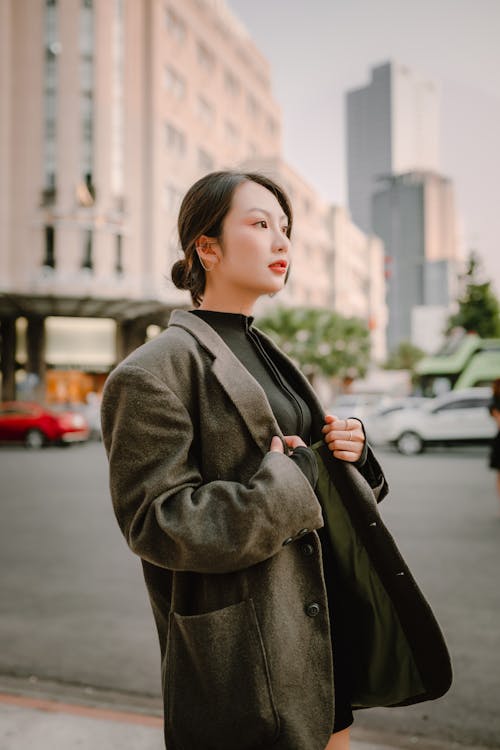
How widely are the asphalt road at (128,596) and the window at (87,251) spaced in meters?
24.4

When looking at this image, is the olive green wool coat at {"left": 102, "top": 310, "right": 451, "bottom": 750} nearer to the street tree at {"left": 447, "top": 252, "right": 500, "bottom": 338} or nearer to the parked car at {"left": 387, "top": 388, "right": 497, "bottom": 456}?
the parked car at {"left": 387, "top": 388, "right": 497, "bottom": 456}

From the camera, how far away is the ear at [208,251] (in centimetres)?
163

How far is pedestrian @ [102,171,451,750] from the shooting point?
1.36 metres

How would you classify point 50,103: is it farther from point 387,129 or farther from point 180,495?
point 387,129

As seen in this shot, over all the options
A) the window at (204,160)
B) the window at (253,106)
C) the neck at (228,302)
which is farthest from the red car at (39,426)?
→ the window at (253,106)

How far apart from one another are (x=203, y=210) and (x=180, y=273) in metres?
0.20

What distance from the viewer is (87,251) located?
3331cm

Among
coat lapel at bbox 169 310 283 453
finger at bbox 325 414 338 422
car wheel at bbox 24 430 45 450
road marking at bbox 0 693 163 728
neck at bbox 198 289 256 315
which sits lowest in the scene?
car wheel at bbox 24 430 45 450

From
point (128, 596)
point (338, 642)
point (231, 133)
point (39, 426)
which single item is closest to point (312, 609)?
point (338, 642)

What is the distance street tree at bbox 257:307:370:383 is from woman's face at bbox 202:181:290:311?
30661mm

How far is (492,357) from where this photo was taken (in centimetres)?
2406

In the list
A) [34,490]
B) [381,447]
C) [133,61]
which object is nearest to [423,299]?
[133,61]

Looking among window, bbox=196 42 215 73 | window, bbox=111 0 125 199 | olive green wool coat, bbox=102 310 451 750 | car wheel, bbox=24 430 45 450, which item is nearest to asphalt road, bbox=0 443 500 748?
olive green wool coat, bbox=102 310 451 750

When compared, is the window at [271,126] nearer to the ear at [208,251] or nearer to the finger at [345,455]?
the ear at [208,251]
